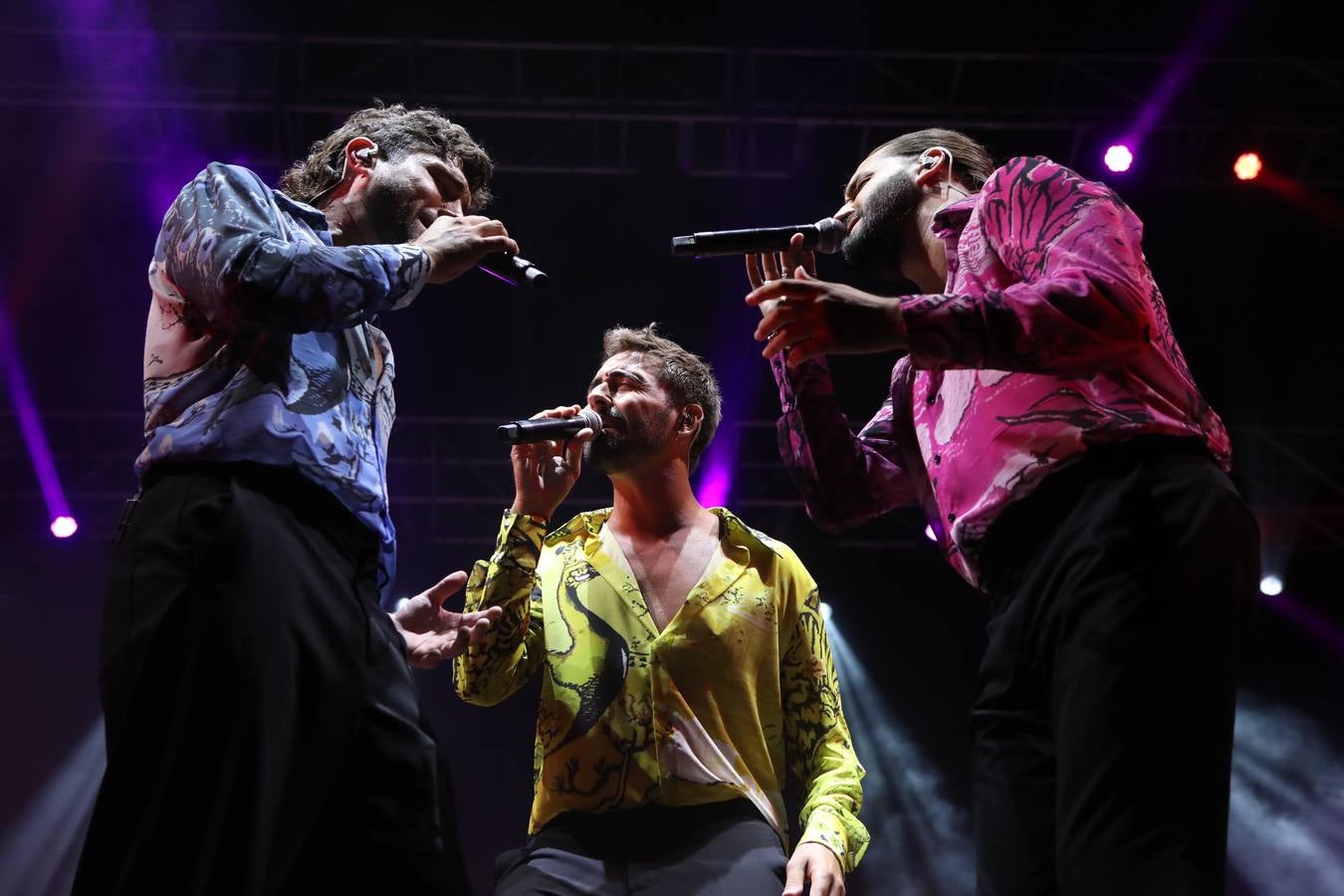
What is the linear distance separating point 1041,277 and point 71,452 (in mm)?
6541

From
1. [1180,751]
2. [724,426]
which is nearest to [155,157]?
[724,426]

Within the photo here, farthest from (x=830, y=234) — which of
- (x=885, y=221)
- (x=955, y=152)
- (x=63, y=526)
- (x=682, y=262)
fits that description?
(x=63, y=526)

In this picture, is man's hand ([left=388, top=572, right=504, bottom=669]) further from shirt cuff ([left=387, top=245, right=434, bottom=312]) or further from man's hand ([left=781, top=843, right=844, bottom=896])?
man's hand ([left=781, top=843, right=844, bottom=896])

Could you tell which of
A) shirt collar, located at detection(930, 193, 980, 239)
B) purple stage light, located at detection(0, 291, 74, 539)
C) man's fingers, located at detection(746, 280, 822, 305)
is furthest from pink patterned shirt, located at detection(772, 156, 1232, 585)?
purple stage light, located at detection(0, 291, 74, 539)

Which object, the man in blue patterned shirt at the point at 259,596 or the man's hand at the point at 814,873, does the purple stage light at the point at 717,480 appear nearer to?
the man's hand at the point at 814,873

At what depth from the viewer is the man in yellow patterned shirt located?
2439mm

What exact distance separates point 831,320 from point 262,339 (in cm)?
83

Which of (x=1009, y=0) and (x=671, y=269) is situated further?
(x=671, y=269)

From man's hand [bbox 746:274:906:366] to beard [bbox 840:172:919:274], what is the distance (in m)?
0.79

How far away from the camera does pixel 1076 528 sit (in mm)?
1528

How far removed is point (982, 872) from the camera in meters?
1.62

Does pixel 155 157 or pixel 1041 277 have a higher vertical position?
pixel 1041 277

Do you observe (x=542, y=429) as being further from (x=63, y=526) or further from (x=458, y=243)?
(x=63, y=526)

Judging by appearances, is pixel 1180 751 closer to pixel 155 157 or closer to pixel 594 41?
pixel 594 41
